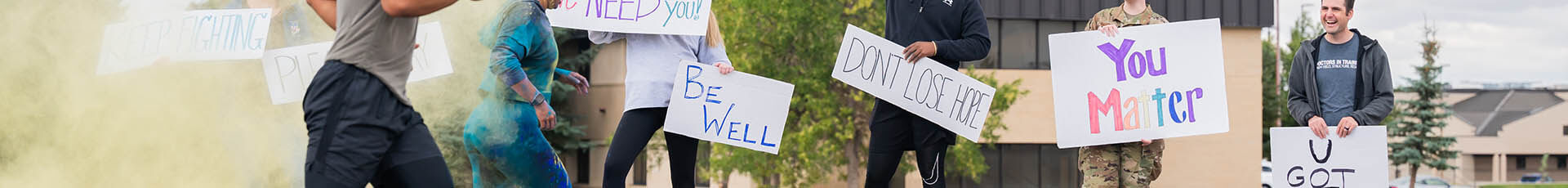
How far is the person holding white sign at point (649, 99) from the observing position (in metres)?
4.94

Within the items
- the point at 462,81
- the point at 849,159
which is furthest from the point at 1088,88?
the point at 849,159

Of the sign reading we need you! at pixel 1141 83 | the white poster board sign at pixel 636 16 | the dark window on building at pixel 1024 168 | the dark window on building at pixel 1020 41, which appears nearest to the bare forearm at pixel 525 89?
the white poster board sign at pixel 636 16

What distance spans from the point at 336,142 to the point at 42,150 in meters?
4.79

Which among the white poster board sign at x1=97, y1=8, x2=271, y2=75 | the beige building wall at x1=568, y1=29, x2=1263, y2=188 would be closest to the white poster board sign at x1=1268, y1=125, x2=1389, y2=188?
the white poster board sign at x1=97, y1=8, x2=271, y2=75

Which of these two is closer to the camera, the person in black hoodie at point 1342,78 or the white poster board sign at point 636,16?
the white poster board sign at point 636,16

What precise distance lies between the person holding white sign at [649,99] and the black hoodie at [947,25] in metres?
0.70

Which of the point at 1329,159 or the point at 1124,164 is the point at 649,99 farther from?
the point at 1329,159

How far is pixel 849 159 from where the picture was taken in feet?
69.5

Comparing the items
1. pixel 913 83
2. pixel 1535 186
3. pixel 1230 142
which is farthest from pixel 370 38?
pixel 1535 186

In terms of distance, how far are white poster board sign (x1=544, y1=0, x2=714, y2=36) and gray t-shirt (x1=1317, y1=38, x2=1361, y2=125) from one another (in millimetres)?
2390

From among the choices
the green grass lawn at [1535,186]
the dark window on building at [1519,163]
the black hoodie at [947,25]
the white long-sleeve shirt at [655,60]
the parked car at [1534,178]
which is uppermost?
the black hoodie at [947,25]

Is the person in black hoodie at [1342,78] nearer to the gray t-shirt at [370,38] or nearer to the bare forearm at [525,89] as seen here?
the bare forearm at [525,89]

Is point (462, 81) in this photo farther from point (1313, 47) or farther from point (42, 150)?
point (1313, 47)

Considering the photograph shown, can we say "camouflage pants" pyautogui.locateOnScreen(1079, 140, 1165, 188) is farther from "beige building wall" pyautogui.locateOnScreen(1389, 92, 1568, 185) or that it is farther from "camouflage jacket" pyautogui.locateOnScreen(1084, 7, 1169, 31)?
"beige building wall" pyautogui.locateOnScreen(1389, 92, 1568, 185)
